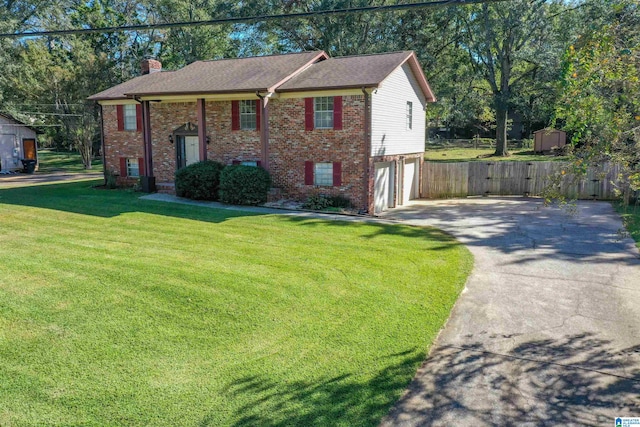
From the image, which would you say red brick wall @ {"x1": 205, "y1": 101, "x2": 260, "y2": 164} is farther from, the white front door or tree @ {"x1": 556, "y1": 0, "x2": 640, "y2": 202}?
tree @ {"x1": 556, "y1": 0, "x2": 640, "y2": 202}

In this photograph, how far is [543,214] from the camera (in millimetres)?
17875

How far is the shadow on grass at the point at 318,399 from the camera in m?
5.01

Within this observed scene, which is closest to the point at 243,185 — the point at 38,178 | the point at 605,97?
the point at 605,97

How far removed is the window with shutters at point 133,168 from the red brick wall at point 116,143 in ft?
0.95

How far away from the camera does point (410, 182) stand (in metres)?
23.2

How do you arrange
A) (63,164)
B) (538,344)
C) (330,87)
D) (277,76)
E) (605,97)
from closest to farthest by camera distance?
(605,97) → (538,344) → (330,87) → (277,76) → (63,164)

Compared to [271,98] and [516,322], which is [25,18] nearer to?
[271,98]

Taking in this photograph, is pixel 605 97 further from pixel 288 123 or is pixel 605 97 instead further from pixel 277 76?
pixel 277 76

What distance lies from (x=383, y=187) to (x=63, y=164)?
30367 mm

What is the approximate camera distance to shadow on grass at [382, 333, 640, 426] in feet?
17.1

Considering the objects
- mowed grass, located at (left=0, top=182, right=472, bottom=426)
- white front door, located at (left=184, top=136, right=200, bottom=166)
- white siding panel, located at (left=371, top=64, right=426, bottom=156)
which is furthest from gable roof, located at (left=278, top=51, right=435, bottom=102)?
mowed grass, located at (left=0, top=182, right=472, bottom=426)

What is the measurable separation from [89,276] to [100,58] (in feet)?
100

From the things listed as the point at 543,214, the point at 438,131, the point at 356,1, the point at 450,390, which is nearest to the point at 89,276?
the point at 450,390

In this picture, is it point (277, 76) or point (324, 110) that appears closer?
point (324, 110)
